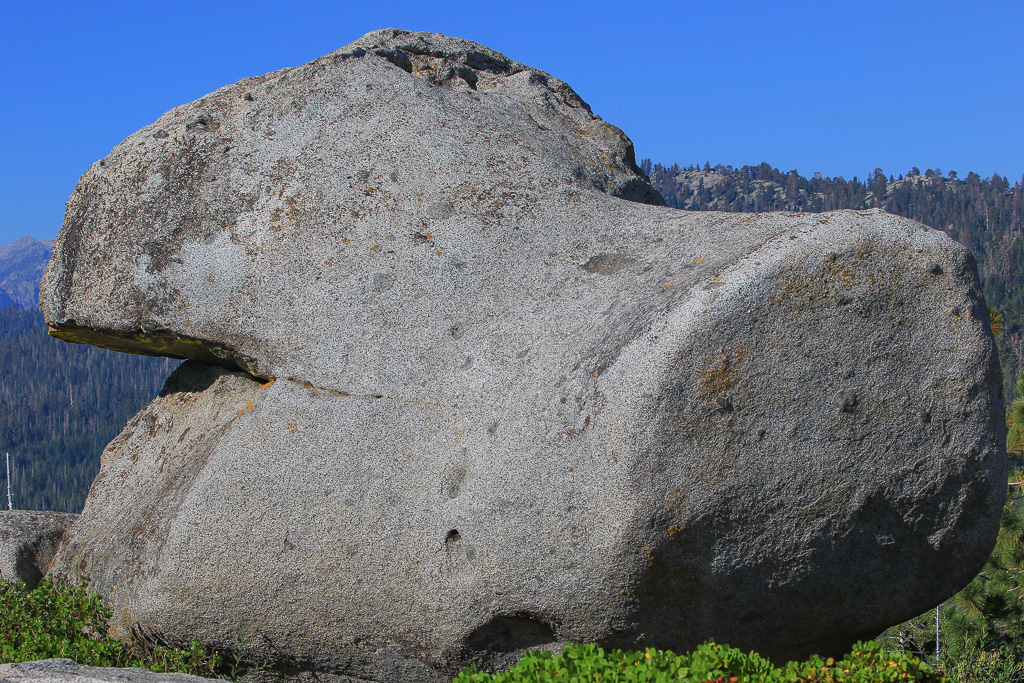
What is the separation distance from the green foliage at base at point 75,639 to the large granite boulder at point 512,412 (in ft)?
0.55

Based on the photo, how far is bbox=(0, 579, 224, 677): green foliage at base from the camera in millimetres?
5520

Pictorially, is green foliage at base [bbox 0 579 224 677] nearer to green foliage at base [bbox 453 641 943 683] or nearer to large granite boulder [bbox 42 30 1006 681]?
large granite boulder [bbox 42 30 1006 681]

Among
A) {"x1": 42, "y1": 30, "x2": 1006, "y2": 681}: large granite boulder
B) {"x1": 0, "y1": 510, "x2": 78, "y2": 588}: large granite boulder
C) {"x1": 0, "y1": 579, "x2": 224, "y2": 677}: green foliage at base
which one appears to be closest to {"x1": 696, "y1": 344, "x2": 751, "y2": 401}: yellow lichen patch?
{"x1": 42, "y1": 30, "x2": 1006, "y2": 681}: large granite boulder

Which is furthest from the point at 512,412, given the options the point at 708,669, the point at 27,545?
the point at 27,545

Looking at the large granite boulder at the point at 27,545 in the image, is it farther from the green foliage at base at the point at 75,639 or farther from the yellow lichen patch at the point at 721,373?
the yellow lichen patch at the point at 721,373

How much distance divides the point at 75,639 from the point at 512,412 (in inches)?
131

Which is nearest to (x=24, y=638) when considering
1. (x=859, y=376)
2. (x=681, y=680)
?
(x=681, y=680)

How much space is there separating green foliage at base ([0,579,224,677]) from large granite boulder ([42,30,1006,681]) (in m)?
0.17

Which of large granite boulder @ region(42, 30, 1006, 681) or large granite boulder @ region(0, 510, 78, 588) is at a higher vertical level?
large granite boulder @ region(42, 30, 1006, 681)

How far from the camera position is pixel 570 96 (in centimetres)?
842

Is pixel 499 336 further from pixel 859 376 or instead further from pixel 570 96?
pixel 570 96

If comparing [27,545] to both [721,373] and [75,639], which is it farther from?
[721,373]

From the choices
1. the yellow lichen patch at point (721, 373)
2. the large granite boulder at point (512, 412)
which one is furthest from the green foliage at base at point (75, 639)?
the yellow lichen patch at point (721, 373)

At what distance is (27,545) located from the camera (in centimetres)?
734
